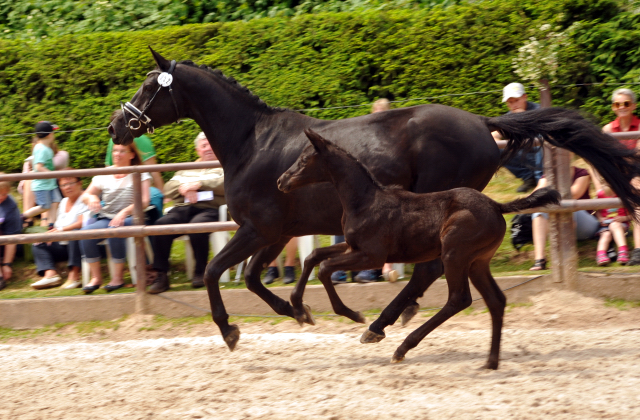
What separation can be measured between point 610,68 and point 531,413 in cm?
562

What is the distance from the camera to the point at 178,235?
6824 millimetres

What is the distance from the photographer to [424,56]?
8523 mm

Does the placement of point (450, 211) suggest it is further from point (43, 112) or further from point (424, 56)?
point (43, 112)

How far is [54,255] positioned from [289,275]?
2542mm

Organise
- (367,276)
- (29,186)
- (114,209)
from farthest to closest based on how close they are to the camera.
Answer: (29,186)
(114,209)
(367,276)

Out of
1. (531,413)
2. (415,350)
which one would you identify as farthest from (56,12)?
(531,413)

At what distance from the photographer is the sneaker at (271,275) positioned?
6910 mm

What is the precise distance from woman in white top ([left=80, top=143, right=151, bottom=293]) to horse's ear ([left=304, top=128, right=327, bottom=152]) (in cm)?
269

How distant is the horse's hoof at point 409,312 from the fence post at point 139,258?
254 centimetres

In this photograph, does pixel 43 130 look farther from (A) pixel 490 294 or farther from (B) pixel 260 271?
(A) pixel 490 294

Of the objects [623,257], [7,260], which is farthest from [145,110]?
[623,257]

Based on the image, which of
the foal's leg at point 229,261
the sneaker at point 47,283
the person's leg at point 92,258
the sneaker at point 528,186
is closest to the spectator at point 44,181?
the sneaker at point 47,283

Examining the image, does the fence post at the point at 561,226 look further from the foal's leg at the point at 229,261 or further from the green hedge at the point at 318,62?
the foal's leg at the point at 229,261

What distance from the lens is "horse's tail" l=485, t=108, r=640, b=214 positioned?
496 centimetres
